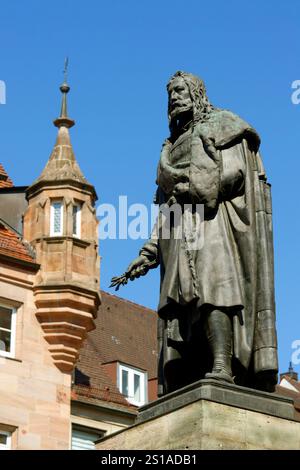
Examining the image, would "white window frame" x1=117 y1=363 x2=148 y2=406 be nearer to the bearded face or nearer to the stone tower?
the stone tower

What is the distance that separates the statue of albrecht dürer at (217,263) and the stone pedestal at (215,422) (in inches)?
10.7

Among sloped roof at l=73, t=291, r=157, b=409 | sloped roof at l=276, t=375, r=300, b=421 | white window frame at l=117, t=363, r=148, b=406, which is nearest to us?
sloped roof at l=73, t=291, r=157, b=409

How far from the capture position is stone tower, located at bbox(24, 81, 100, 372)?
91.0 ft

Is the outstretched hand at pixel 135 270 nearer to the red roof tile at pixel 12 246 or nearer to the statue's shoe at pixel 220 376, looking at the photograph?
the statue's shoe at pixel 220 376

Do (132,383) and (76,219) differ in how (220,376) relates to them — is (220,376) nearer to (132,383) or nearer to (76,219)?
(76,219)

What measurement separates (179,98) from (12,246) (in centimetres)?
1827

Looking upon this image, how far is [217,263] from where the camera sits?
9547mm

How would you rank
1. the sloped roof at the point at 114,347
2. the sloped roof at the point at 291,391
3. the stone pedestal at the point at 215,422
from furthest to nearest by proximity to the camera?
the sloped roof at the point at 291,391 → the sloped roof at the point at 114,347 → the stone pedestal at the point at 215,422

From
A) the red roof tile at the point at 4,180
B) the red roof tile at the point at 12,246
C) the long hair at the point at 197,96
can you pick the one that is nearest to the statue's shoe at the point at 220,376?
the long hair at the point at 197,96

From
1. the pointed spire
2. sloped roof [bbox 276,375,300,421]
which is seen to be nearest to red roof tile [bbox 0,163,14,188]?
the pointed spire

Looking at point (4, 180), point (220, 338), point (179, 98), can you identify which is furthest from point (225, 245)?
point (4, 180)

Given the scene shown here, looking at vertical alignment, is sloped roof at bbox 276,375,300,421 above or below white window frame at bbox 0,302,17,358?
above

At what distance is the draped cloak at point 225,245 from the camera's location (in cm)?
944

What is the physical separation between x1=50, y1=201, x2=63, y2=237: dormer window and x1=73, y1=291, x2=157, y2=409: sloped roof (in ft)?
14.2
